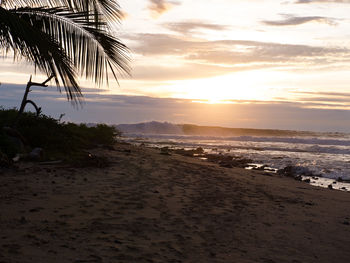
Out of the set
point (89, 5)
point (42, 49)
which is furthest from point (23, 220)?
point (89, 5)

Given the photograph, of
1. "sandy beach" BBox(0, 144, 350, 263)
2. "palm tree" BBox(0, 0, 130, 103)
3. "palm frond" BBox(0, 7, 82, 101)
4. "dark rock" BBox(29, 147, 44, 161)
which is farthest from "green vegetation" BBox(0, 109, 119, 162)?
"palm frond" BBox(0, 7, 82, 101)

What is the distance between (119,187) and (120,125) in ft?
161

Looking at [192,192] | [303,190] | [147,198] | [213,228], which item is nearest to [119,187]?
[147,198]

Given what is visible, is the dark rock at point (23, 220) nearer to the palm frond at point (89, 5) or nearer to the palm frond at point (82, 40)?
the palm frond at point (82, 40)

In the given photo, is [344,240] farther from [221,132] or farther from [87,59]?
[221,132]

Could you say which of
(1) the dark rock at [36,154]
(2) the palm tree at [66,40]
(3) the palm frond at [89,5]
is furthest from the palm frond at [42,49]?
(1) the dark rock at [36,154]

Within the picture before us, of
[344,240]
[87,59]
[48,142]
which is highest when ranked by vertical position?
[87,59]

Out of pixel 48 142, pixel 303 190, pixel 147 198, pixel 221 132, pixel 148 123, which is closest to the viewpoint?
pixel 147 198

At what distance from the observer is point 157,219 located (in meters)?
5.47

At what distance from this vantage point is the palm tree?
169 inches

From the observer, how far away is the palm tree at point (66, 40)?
169 inches

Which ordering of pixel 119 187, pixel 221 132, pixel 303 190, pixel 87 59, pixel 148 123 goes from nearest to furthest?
1. pixel 87 59
2. pixel 119 187
3. pixel 303 190
4. pixel 148 123
5. pixel 221 132

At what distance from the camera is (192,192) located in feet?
24.9

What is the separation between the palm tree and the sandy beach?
5.40ft
